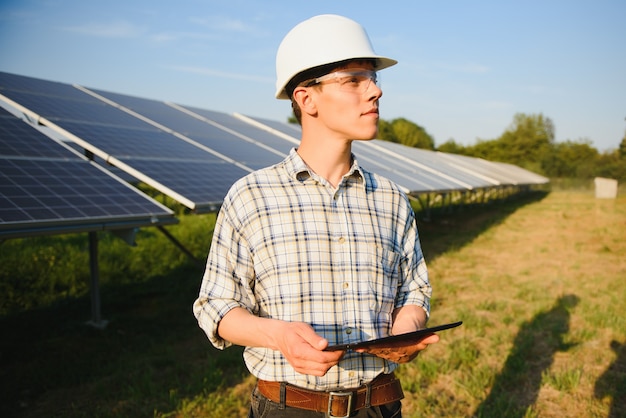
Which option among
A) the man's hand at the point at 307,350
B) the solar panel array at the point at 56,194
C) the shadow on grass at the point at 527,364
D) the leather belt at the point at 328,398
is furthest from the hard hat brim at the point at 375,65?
the shadow on grass at the point at 527,364

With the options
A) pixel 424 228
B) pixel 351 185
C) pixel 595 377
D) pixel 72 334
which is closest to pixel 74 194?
pixel 72 334

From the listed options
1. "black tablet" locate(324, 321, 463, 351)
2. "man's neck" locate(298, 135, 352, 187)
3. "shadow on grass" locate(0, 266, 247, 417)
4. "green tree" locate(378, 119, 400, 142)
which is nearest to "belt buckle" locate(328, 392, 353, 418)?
"black tablet" locate(324, 321, 463, 351)

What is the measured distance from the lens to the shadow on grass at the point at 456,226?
1173cm

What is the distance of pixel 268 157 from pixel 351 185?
665 centimetres

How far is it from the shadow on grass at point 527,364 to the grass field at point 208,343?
0.05ft

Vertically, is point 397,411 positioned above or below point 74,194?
below

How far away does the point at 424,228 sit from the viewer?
48.3 feet

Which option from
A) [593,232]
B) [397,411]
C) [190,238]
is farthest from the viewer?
[593,232]

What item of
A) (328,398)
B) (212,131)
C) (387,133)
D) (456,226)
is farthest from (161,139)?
(387,133)

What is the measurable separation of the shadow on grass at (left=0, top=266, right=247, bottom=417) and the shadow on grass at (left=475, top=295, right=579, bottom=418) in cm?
218

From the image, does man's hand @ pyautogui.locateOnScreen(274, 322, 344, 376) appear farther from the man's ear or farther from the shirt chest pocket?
the man's ear

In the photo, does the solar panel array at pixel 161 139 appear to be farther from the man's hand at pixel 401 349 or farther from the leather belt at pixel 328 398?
the man's hand at pixel 401 349

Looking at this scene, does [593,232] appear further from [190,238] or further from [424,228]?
[190,238]

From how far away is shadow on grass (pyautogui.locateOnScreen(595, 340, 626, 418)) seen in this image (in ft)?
13.2
